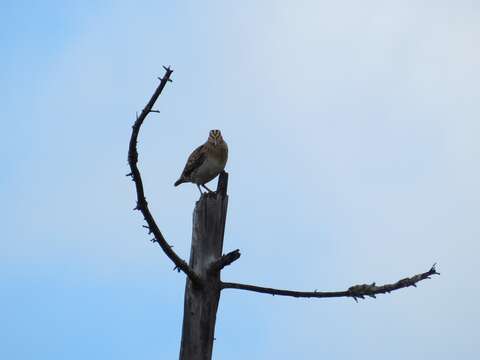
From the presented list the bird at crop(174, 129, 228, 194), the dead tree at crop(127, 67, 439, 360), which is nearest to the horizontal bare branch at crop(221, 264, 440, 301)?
the dead tree at crop(127, 67, 439, 360)

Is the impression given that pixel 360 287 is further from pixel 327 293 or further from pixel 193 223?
pixel 193 223

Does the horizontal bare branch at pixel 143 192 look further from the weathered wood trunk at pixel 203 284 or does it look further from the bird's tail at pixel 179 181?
the bird's tail at pixel 179 181

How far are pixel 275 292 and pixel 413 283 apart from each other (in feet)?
5.15

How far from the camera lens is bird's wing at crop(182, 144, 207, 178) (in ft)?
50.9

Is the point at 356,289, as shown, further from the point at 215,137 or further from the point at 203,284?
the point at 215,137

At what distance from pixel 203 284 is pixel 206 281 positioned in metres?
0.05

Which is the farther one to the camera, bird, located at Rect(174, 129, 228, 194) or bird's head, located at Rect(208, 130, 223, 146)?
bird's head, located at Rect(208, 130, 223, 146)

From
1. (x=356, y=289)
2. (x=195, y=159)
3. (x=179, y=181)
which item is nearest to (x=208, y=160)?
(x=195, y=159)

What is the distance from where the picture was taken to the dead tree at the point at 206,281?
829cm

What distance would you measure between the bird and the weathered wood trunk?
6187mm

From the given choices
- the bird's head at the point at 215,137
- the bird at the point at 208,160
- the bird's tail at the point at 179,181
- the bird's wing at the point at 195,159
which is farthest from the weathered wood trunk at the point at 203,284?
the bird's tail at the point at 179,181

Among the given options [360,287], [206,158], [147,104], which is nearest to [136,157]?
[147,104]

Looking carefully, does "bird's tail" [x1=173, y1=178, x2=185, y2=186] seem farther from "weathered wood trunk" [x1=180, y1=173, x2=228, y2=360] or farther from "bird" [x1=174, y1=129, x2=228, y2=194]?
"weathered wood trunk" [x1=180, y1=173, x2=228, y2=360]

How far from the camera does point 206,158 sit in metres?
15.4
